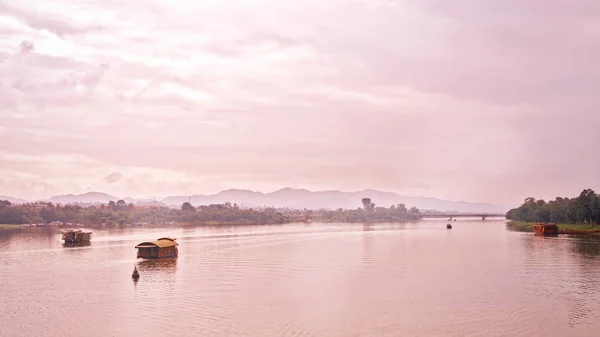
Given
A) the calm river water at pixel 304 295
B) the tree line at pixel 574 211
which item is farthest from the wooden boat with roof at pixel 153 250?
the tree line at pixel 574 211

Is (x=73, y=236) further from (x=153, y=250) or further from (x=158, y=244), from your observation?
(x=158, y=244)

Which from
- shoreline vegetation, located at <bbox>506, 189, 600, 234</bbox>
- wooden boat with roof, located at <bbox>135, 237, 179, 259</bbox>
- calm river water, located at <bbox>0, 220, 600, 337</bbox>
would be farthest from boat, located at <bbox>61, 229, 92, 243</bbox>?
shoreline vegetation, located at <bbox>506, 189, 600, 234</bbox>

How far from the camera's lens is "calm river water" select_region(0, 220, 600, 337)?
36344 mm

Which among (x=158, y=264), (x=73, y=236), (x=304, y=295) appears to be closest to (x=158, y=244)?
(x=158, y=264)

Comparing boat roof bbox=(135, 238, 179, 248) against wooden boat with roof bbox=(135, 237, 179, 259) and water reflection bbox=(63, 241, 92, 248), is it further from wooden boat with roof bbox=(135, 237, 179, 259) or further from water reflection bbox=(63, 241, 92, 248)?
water reflection bbox=(63, 241, 92, 248)

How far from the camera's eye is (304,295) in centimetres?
4709

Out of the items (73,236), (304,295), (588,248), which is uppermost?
(73,236)

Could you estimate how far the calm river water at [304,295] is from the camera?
36.3 metres

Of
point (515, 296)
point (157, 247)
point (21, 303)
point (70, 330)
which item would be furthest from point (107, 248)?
point (515, 296)

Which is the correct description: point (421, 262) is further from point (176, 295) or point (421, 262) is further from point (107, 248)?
point (107, 248)

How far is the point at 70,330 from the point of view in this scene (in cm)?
3625

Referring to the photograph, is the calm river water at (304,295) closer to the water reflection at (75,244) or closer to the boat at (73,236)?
the water reflection at (75,244)

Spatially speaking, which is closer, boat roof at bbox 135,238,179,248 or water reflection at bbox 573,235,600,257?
boat roof at bbox 135,238,179,248

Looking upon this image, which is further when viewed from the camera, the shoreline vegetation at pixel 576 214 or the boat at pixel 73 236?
the shoreline vegetation at pixel 576 214
